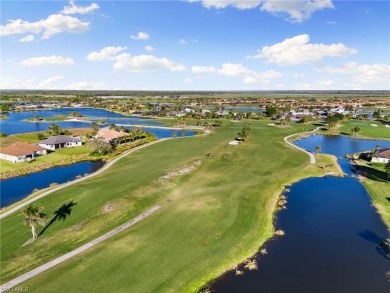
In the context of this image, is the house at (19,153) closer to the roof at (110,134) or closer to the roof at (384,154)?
the roof at (110,134)

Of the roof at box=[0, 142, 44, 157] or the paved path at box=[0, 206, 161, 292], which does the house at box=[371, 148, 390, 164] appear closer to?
the paved path at box=[0, 206, 161, 292]

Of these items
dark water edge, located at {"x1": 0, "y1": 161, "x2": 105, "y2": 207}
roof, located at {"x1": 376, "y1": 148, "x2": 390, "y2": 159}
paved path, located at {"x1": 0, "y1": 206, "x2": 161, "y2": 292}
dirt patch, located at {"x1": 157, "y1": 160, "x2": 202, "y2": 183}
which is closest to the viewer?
paved path, located at {"x1": 0, "y1": 206, "x2": 161, "y2": 292}

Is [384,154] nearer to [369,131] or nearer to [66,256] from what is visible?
[369,131]

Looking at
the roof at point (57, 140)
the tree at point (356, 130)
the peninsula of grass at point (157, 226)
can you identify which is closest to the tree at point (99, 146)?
the peninsula of grass at point (157, 226)

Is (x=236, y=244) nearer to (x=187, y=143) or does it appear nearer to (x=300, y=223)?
(x=300, y=223)

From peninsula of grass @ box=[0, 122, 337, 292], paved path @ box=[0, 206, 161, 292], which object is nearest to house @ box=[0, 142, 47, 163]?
peninsula of grass @ box=[0, 122, 337, 292]

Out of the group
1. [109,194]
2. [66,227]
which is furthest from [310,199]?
[66,227]

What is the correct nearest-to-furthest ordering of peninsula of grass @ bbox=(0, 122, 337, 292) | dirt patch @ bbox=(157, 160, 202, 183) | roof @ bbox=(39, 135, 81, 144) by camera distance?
peninsula of grass @ bbox=(0, 122, 337, 292) → dirt patch @ bbox=(157, 160, 202, 183) → roof @ bbox=(39, 135, 81, 144)

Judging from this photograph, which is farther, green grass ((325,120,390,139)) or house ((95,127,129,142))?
green grass ((325,120,390,139))
